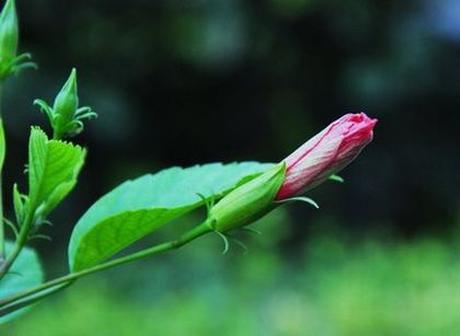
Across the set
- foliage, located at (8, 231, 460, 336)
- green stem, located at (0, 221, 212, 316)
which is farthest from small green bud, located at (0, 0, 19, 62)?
foliage, located at (8, 231, 460, 336)

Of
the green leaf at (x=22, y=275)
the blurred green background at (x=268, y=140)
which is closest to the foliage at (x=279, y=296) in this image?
the blurred green background at (x=268, y=140)

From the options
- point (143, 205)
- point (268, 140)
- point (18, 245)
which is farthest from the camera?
point (268, 140)

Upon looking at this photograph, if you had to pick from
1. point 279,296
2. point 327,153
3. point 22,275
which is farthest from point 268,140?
point 327,153

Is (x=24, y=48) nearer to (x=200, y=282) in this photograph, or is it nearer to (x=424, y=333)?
(x=200, y=282)

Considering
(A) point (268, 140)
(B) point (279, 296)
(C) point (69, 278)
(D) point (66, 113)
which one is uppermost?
(A) point (268, 140)

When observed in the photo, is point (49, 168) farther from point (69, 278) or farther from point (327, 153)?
point (327, 153)

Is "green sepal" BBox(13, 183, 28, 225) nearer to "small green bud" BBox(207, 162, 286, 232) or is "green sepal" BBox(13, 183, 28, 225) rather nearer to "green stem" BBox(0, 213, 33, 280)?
"green stem" BBox(0, 213, 33, 280)

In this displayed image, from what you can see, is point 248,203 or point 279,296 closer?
point 248,203

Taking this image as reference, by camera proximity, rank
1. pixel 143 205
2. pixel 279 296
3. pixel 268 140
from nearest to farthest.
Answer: pixel 143 205
pixel 279 296
pixel 268 140
